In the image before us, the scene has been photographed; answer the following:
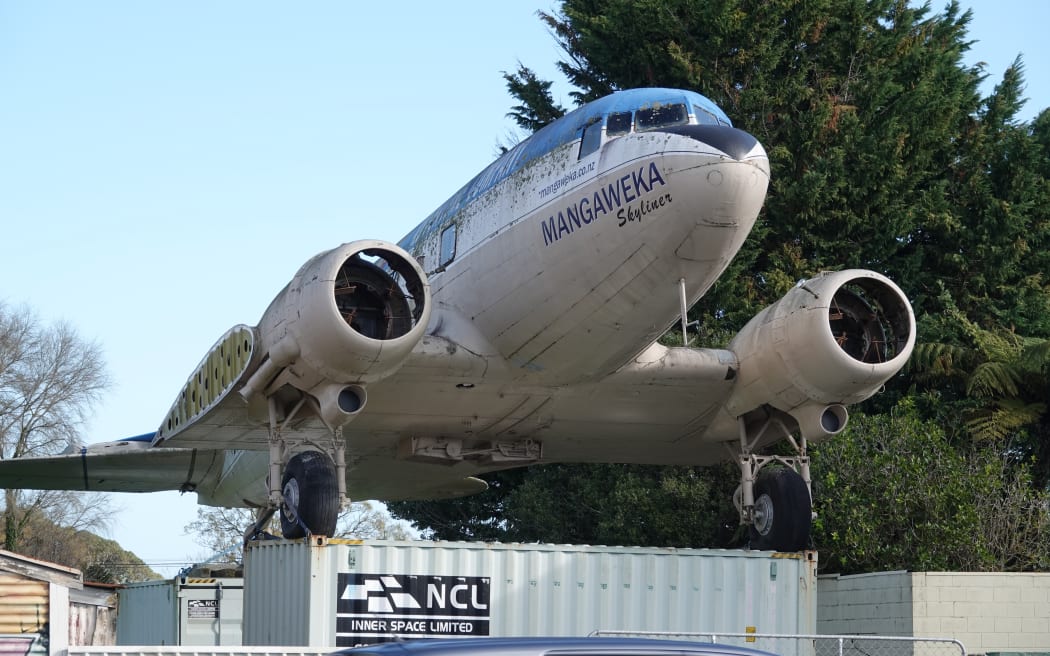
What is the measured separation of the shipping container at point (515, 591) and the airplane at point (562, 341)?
970 mm

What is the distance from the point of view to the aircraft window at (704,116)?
48.2 feet

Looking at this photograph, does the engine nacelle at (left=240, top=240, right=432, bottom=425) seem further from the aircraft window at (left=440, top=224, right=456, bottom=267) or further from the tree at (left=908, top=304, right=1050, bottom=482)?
the tree at (left=908, top=304, right=1050, bottom=482)

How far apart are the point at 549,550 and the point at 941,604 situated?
15.7 feet

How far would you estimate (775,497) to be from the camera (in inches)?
663

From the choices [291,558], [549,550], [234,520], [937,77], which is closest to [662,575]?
[549,550]

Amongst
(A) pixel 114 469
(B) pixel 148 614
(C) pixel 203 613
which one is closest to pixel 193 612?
(C) pixel 203 613

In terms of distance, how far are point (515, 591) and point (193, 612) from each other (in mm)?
9453

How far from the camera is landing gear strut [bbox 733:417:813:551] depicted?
54.0ft

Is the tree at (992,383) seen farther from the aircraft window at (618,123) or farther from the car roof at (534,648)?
the car roof at (534,648)

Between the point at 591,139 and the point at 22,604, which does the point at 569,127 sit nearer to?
the point at 591,139

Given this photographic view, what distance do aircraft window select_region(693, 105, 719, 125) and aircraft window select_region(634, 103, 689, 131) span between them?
14cm

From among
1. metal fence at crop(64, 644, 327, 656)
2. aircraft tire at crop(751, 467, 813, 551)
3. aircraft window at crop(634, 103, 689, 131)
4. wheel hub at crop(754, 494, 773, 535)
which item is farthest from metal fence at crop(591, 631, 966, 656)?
aircraft window at crop(634, 103, 689, 131)

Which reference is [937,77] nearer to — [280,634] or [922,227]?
[922,227]

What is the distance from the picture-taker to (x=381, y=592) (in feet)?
46.4
